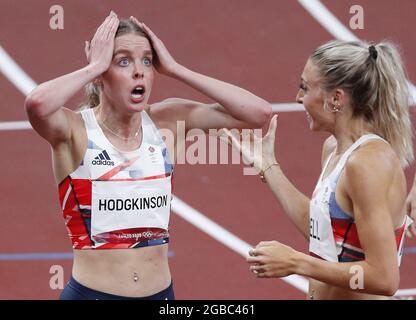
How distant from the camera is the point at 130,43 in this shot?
9.77ft

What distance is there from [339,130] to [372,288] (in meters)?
0.57

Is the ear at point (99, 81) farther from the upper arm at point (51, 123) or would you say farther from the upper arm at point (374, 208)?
the upper arm at point (374, 208)

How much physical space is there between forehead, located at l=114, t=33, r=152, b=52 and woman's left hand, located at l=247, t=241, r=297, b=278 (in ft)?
2.77

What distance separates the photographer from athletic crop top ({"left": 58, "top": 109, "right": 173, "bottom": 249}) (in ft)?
9.73

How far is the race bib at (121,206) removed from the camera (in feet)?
9.72

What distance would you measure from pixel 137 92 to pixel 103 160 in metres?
0.27

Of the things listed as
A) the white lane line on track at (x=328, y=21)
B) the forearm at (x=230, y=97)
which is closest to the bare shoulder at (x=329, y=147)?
the forearm at (x=230, y=97)

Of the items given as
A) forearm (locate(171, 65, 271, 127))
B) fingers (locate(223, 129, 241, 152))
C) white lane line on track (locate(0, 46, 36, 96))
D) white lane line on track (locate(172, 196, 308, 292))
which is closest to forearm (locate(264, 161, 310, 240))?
fingers (locate(223, 129, 241, 152))

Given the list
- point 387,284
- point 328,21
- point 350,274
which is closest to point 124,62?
point 350,274

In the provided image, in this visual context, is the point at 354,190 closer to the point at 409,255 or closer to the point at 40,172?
the point at 409,255

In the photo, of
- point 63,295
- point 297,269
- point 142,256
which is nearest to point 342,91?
point 297,269

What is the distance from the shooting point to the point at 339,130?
9.59 feet

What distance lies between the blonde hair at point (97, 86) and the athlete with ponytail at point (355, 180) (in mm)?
617

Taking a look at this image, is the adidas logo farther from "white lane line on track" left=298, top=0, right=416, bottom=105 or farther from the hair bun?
"white lane line on track" left=298, top=0, right=416, bottom=105
